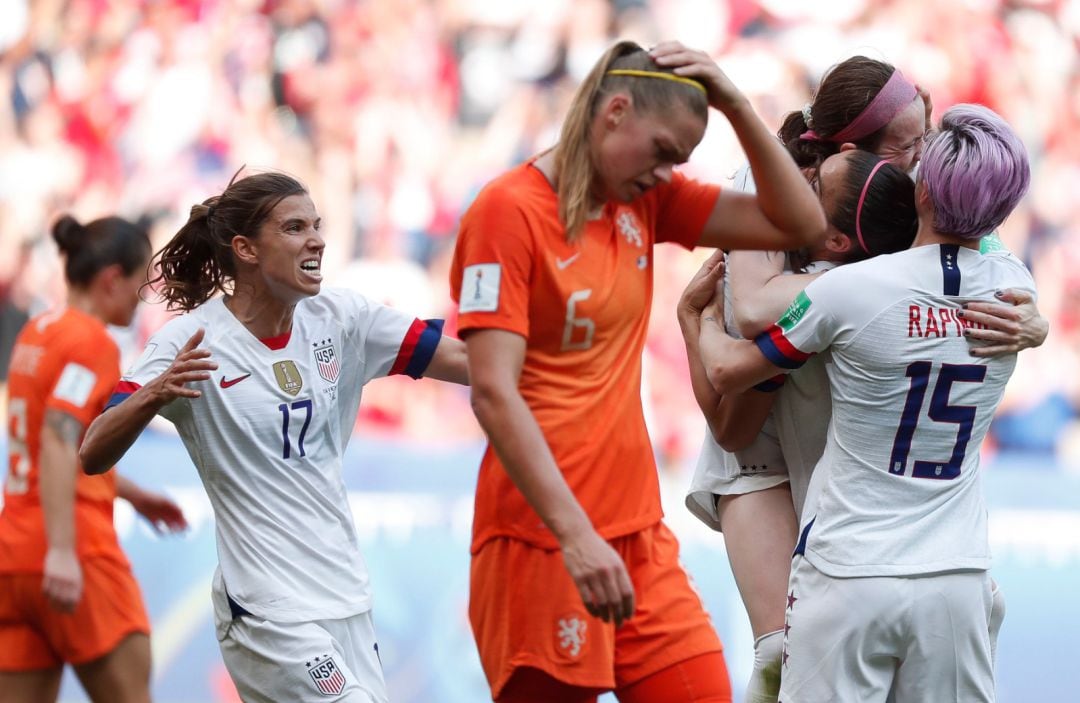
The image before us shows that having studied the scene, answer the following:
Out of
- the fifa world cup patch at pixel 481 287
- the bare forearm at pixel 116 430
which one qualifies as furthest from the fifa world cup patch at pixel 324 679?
the fifa world cup patch at pixel 481 287

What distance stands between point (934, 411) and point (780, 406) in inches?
21.0

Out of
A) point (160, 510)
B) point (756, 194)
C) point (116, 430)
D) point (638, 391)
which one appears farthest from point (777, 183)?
point (160, 510)

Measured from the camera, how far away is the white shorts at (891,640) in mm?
3256

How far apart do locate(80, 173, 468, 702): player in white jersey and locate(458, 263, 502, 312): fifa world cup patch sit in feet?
3.05

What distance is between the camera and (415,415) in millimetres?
8883

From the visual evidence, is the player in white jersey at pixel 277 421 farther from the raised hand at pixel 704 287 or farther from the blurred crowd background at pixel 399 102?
the blurred crowd background at pixel 399 102

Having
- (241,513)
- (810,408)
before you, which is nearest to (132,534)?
(241,513)

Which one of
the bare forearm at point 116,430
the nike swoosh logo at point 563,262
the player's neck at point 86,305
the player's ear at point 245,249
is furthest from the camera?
the player's neck at point 86,305

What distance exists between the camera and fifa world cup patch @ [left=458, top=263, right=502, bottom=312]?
9.59ft

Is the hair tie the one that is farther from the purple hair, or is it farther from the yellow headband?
the yellow headband

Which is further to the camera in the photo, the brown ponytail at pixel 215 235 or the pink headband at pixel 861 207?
the brown ponytail at pixel 215 235

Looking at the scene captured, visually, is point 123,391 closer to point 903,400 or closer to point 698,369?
point 698,369

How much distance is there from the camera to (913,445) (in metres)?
3.30

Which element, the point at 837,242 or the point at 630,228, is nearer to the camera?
the point at 630,228
